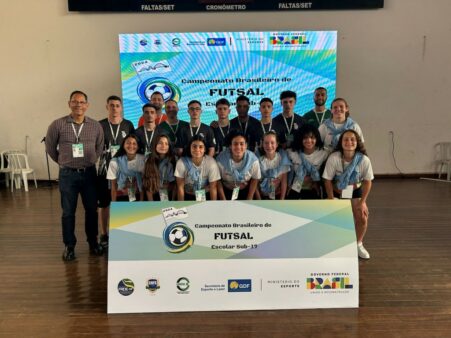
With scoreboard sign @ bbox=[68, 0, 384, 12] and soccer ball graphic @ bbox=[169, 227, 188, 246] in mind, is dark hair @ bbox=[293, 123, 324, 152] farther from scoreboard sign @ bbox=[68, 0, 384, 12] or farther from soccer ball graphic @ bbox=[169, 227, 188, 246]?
scoreboard sign @ bbox=[68, 0, 384, 12]

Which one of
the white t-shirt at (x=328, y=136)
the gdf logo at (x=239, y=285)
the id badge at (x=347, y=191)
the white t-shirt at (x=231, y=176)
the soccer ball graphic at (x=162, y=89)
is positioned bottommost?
the gdf logo at (x=239, y=285)

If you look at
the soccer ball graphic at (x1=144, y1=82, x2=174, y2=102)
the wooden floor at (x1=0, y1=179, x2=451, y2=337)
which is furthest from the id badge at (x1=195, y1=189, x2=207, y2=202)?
the soccer ball graphic at (x1=144, y1=82, x2=174, y2=102)

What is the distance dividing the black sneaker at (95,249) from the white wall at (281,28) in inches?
148

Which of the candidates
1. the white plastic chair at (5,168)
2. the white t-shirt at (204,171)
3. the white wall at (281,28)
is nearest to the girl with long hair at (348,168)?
the white t-shirt at (204,171)

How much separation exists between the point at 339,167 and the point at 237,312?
1.41m

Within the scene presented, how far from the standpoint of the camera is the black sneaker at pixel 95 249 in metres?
3.54

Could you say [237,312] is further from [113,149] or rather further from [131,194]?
[113,149]

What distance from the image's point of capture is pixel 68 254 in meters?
3.42

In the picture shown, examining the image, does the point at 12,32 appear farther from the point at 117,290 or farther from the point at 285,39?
the point at 117,290

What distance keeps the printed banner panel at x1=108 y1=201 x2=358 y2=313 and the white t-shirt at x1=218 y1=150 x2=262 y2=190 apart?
2.08ft

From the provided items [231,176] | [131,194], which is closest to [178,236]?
[231,176]

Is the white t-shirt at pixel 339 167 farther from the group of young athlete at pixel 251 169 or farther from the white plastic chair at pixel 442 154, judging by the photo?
the white plastic chair at pixel 442 154

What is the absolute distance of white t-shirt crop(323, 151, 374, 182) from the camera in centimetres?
313

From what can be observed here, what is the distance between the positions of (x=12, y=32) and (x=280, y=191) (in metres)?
5.72
